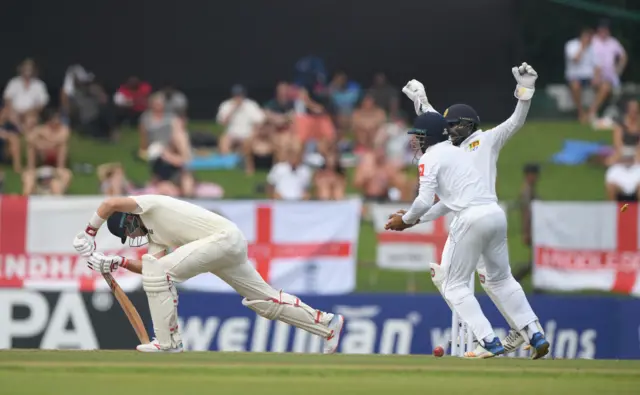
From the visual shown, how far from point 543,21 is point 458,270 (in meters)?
15.5

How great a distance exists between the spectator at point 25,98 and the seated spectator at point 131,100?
5.48 feet

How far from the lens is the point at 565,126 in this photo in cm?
2625

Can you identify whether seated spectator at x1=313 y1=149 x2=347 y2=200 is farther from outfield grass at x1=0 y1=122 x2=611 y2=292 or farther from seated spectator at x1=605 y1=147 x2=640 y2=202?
seated spectator at x1=605 y1=147 x2=640 y2=202

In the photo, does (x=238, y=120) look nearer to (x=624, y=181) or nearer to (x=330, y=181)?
(x=330, y=181)

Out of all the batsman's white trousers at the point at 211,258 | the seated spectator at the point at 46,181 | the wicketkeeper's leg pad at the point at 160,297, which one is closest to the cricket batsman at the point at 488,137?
the batsman's white trousers at the point at 211,258

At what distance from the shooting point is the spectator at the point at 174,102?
24.5m

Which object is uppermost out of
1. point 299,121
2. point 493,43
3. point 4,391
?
point 493,43

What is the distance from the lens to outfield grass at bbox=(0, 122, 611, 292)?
1969cm

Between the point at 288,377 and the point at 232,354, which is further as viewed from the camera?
the point at 232,354

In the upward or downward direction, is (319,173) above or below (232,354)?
above

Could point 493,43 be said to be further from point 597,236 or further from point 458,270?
point 458,270

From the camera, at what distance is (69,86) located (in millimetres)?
25297

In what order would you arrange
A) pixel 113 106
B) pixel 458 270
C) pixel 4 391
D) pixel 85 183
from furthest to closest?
pixel 113 106
pixel 85 183
pixel 458 270
pixel 4 391

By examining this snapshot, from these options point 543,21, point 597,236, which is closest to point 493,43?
point 543,21
